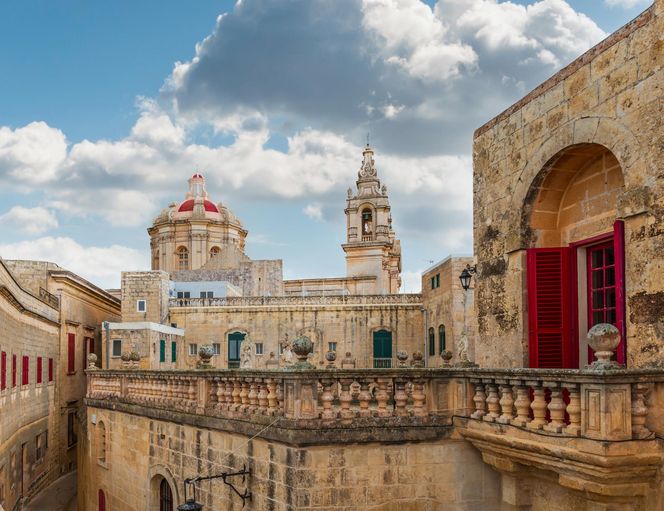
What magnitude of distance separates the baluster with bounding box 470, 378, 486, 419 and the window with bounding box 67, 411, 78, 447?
2531cm

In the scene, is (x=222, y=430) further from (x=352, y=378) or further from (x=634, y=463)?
(x=634, y=463)

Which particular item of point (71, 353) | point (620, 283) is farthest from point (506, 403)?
point (71, 353)

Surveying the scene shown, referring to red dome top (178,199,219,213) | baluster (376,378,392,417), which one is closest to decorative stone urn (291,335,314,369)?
baluster (376,378,392,417)

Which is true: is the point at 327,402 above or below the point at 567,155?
below

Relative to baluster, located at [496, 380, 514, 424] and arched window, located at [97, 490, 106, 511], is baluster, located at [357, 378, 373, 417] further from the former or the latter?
arched window, located at [97, 490, 106, 511]

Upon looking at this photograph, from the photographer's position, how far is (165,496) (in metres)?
13.1

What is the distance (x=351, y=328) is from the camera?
127 ft

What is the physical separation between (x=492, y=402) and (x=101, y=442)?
11.4 metres

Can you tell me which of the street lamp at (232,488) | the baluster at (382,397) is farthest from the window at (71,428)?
the baluster at (382,397)

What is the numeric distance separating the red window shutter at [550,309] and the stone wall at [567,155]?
0.19 m

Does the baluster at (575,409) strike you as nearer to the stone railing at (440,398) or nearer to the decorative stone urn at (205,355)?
the stone railing at (440,398)

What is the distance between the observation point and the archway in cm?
898

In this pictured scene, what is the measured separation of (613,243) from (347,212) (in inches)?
1790

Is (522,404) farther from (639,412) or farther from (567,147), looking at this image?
(567,147)
